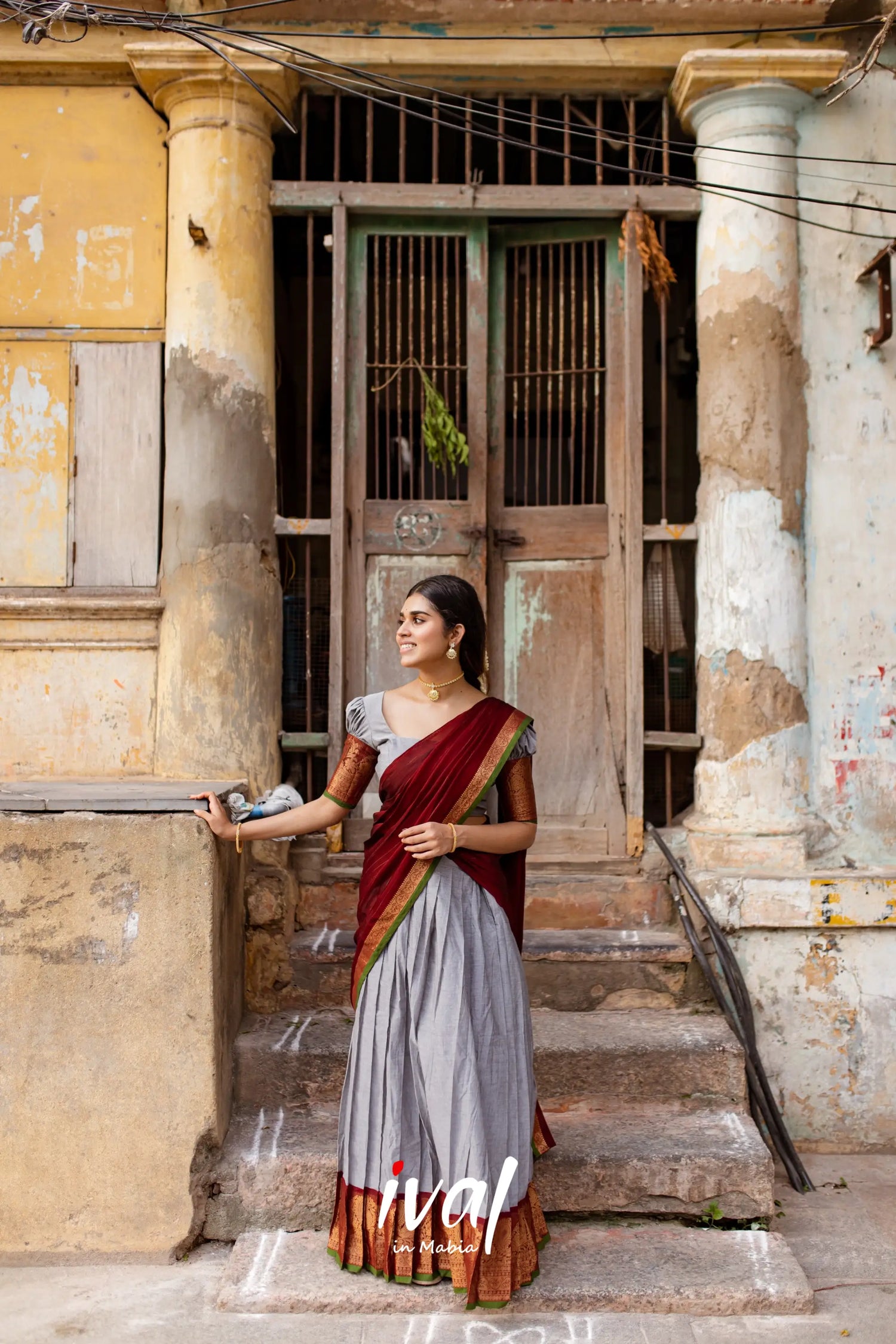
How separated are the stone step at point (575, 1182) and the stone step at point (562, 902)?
1169 mm

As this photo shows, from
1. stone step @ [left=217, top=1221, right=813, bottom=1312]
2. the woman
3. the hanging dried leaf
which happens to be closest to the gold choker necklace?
the woman

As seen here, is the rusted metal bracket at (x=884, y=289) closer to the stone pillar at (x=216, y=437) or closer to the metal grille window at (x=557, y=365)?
the metal grille window at (x=557, y=365)

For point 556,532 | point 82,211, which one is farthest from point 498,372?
point 82,211

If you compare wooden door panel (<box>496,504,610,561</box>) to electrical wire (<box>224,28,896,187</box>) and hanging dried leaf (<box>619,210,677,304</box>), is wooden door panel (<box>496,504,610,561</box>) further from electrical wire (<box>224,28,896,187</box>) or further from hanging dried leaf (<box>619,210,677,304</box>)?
electrical wire (<box>224,28,896,187</box>)

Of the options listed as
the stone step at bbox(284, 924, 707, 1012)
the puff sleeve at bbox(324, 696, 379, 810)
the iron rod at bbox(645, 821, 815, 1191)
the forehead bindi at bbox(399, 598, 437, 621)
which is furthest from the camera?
the stone step at bbox(284, 924, 707, 1012)

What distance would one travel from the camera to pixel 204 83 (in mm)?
4875

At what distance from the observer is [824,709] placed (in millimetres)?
4918

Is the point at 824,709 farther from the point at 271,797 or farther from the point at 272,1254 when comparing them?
the point at 272,1254

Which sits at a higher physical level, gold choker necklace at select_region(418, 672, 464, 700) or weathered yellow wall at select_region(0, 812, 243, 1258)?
gold choker necklace at select_region(418, 672, 464, 700)

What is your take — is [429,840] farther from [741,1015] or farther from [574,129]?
[574,129]

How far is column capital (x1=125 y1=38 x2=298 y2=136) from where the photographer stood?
4.80m

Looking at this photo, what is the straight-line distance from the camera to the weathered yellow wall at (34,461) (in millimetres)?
5062

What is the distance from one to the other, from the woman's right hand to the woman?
209 mm

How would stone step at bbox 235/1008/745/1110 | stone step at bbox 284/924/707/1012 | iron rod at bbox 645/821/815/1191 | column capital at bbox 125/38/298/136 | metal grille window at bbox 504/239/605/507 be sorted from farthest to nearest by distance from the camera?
metal grille window at bbox 504/239/605/507 < column capital at bbox 125/38/298/136 < stone step at bbox 284/924/707/1012 < iron rod at bbox 645/821/815/1191 < stone step at bbox 235/1008/745/1110
